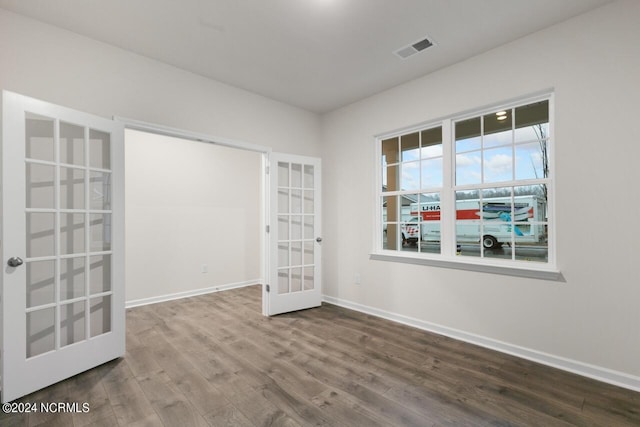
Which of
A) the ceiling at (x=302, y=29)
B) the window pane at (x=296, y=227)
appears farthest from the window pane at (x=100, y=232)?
the window pane at (x=296, y=227)

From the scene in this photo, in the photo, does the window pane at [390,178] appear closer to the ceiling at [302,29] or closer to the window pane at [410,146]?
the window pane at [410,146]

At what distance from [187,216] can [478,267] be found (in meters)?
4.36

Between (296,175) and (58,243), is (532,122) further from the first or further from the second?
(58,243)

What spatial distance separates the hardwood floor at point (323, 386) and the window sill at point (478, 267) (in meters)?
0.76

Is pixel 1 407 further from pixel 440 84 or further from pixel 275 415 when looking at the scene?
pixel 440 84

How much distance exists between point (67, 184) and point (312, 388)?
2524 millimetres

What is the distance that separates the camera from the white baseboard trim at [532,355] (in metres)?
2.21

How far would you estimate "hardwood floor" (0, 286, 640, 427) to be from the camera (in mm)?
1863

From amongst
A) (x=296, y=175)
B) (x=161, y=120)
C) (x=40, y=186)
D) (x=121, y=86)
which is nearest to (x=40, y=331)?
(x=40, y=186)

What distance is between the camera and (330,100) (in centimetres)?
413

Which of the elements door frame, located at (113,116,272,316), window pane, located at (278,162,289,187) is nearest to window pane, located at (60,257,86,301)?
door frame, located at (113,116,272,316)

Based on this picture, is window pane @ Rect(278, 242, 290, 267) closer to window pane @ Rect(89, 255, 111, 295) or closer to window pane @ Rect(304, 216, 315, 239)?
window pane @ Rect(304, 216, 315, 239)

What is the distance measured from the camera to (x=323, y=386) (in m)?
2.22

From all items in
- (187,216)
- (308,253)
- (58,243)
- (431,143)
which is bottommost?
(308,253)
